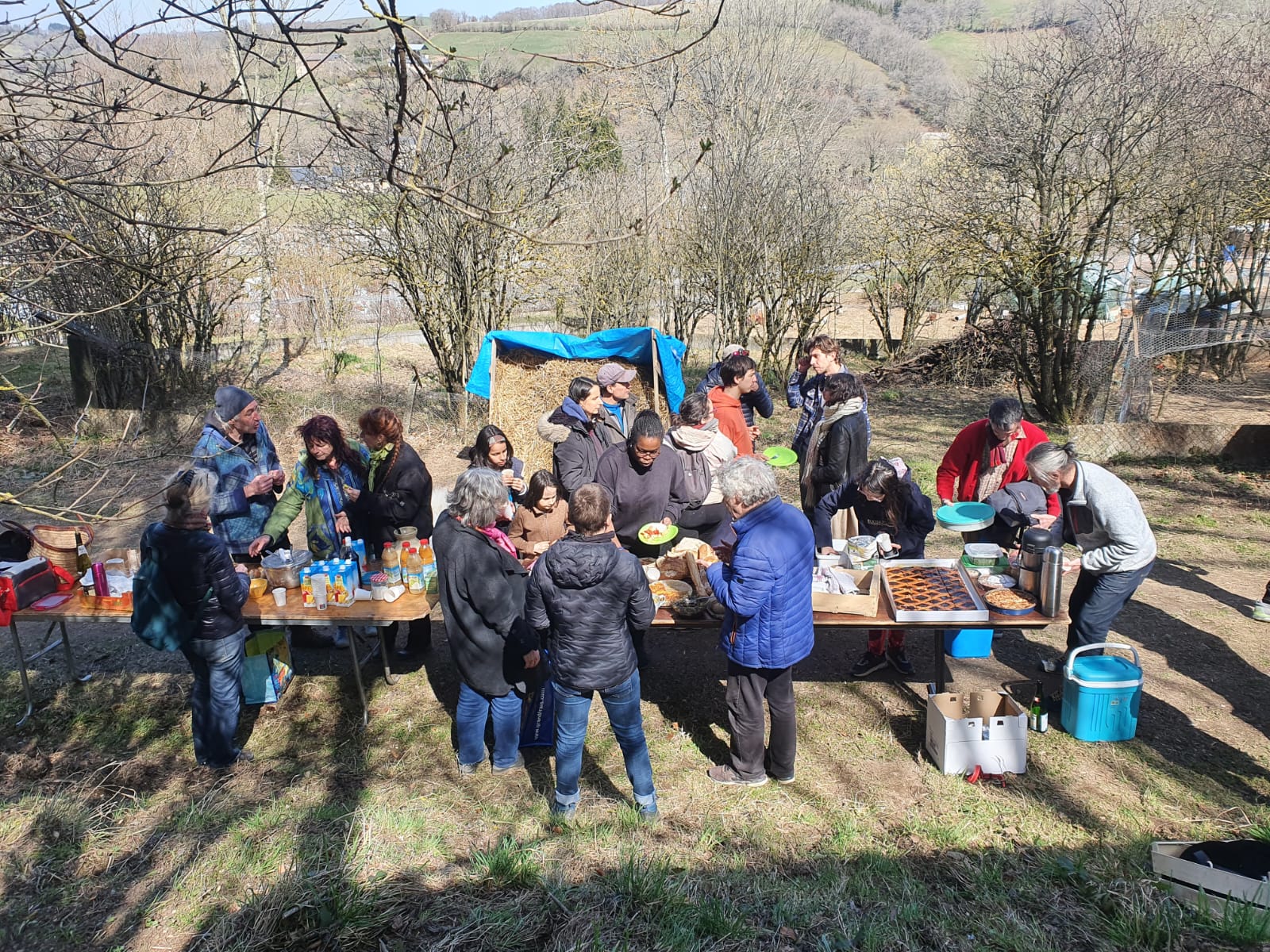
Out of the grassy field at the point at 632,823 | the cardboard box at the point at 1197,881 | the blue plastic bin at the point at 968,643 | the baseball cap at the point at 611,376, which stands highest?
the baseball cap at the point at 611,376

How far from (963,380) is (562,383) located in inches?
332

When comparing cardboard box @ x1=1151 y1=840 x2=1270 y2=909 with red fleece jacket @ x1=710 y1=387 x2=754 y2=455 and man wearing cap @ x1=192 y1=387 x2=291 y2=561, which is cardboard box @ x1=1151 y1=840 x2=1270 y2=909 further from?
man wearing cap @ x1=192 y1=387 x2=291 y2=561

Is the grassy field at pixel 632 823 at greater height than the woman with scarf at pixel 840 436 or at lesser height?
lesser

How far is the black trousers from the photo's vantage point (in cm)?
406

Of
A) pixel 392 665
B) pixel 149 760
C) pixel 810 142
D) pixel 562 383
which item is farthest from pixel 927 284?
pixel 149 760

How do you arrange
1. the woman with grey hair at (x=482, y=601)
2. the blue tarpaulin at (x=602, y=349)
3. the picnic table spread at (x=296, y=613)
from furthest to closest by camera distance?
the blue tarpaulin at (x=602, y=349), the picnic table spread at (x=296, y=613), the woman with grey hair at (x=482, y=601)

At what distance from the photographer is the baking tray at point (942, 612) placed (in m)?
4.29

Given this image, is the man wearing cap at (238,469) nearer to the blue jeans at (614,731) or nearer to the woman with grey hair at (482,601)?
the woman with grey hair at (482,601)

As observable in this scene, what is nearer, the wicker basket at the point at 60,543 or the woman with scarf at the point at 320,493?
the wicker basket at the point at 60,543

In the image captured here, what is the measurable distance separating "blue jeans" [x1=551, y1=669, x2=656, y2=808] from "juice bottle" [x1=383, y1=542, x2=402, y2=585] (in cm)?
148

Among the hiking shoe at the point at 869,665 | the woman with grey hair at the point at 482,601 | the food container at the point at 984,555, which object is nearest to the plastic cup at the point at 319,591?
the woman with grey hair at the point at 482,601

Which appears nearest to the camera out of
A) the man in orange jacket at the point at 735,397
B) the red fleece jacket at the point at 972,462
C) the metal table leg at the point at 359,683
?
the metal table leg at the point at 359,683

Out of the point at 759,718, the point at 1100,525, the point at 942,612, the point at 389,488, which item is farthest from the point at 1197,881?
the point at 389,488

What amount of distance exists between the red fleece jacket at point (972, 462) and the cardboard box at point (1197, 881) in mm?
2291
